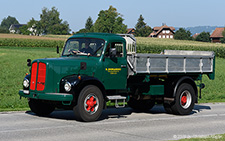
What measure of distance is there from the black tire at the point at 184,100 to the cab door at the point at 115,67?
202 centimetres

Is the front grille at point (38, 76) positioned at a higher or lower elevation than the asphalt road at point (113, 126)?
higher

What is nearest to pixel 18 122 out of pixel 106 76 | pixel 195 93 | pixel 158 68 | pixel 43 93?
pixel 43 93

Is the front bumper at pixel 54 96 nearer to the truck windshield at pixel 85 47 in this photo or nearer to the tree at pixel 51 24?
the truck windshield at pixel 85 47

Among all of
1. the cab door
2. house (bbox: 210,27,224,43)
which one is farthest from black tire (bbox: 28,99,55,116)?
house (bbox: 210,27,224,43)

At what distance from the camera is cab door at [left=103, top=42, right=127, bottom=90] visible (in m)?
12.7

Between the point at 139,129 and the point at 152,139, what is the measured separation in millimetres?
1406

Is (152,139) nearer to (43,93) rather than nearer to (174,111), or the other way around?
(43,93)

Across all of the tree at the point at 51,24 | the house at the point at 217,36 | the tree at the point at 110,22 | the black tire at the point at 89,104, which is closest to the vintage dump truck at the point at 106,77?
the black tire at the point at 89,104

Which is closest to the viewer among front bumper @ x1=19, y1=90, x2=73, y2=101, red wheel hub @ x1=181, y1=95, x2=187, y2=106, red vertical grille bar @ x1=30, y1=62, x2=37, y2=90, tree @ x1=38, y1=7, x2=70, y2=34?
front bumper @ x1=19, y1=90, x2=73, y2=101

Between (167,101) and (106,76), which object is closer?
(106,76)

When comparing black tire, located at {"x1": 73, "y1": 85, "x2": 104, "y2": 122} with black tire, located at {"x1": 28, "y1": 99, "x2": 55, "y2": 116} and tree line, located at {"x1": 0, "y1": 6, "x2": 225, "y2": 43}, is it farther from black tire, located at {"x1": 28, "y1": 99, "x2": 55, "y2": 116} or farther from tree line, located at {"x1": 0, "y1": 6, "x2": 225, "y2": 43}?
tree line, located at {"x1": 0, "y1": 6, "x2": 225, "y2": 43}

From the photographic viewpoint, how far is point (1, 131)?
33.1ft

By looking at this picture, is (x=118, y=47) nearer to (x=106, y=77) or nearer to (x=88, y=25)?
(x=106, y=77)

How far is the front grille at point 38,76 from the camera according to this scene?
11812 mm
